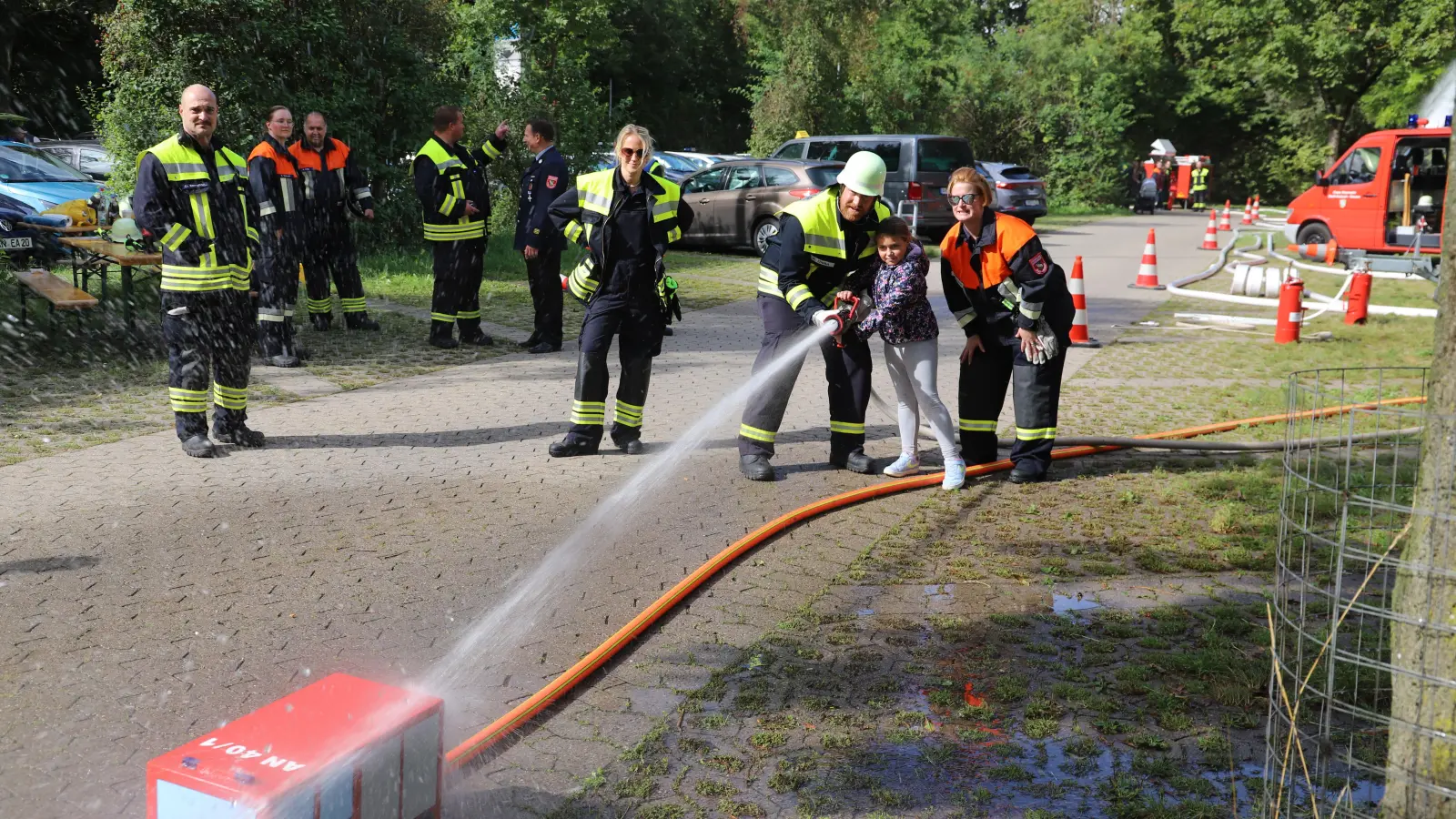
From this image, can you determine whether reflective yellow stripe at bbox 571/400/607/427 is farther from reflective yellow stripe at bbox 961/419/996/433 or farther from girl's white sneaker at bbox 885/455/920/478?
reflective yellow stripe at bbox 961/419/996/433

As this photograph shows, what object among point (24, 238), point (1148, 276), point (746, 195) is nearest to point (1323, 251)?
point (1148, 276)

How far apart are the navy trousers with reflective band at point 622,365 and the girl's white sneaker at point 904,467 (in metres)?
1.58

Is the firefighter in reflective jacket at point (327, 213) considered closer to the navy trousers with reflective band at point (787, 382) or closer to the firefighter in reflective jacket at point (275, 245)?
the firefighter in reflective jacket at point (275, 245)

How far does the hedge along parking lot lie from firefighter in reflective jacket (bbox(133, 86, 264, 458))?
0.86 m

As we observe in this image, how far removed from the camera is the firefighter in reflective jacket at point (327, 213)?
1120cm

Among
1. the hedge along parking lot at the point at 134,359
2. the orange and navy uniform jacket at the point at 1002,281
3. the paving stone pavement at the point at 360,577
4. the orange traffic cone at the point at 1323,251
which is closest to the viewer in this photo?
the paving stone pavement at the point at 360,577

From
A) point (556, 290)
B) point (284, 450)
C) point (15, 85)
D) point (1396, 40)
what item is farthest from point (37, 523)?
point (1396, 40)

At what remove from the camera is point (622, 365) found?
7.91m

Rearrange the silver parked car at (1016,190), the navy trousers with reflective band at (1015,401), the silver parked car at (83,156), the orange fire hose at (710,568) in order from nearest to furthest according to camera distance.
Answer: the orange fire hose at (710,568) → the navy trousers with reflective band at (1015,401) → the silver parked car at (83,156) → the silver parked car at (1016,190)

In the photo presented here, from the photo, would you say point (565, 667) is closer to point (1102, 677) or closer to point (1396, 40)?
point (1102, 677)

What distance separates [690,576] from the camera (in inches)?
213

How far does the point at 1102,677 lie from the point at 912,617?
850 mm

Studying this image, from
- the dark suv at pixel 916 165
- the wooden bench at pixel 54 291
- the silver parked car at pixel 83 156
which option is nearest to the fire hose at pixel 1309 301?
the dark suv at pixel 916 165

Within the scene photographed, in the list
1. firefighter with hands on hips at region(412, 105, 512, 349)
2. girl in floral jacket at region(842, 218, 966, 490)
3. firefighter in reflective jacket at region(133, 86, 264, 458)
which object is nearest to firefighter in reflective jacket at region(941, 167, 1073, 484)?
girl in floral jacket at region(842, 218, 966, 490)
